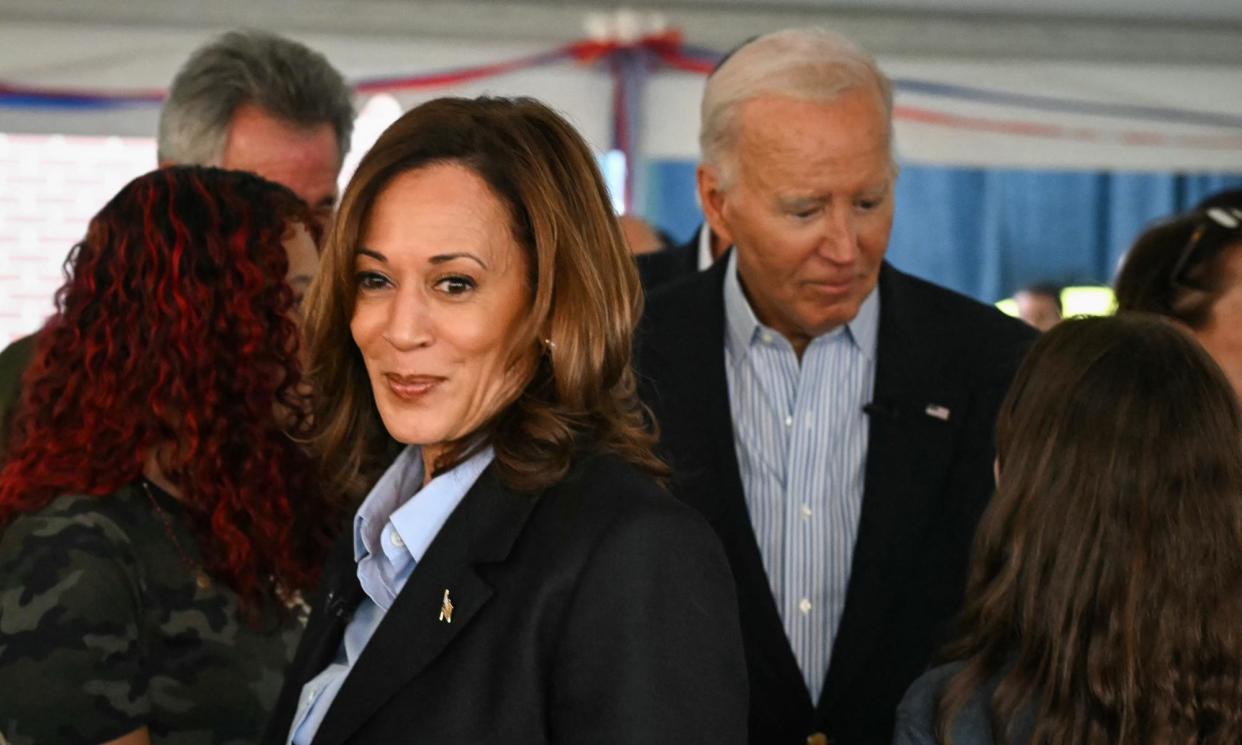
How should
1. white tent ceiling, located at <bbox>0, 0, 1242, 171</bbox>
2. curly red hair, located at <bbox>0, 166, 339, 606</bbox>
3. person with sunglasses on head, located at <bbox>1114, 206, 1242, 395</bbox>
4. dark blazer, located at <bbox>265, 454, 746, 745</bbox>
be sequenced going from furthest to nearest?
1. white tent ceiling, located at <bbox>0, 0, 1242, 171</bbox>
2. person with sunglasses on head, located at <bbox>1114, 206, 1242, 395</bbox>
3. curly red hair, located at <bbox>0, 166, 339, 606</bbox>
4. dark blazer, located at <bbox>265, 454, 746, 745</bbox>

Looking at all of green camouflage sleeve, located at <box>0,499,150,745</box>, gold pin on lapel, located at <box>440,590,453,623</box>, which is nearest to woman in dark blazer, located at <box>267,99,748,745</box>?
gold pin on lapel, located at <box>440,590,453,623</box>

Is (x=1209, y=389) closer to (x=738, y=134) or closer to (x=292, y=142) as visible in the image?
(x=738, y=134)

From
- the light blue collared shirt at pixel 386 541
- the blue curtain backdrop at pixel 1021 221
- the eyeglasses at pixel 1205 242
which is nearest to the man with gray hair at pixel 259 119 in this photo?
the light blue collared shirt at pixel 386 541

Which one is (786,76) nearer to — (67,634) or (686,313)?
(686,313)

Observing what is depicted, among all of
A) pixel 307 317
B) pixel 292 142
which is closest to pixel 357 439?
pixel 307 317

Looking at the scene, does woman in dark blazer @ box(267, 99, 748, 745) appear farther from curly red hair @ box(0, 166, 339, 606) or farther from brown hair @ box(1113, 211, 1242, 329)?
brown hair @ box(1113, 211, 1242, 329)

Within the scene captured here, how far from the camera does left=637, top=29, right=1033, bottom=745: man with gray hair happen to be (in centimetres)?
238

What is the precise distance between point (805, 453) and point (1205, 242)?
92 cm

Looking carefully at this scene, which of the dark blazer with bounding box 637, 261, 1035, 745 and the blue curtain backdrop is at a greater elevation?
the dark blazer with bounding box 637, 261, 1035, 745

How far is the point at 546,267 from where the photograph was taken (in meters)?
1.54

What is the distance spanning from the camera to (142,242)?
1977 mm

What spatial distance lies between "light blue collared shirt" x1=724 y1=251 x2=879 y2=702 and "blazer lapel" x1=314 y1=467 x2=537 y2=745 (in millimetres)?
992

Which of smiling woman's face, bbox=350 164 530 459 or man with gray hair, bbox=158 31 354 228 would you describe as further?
Answer: man with gray hair, bbox=158 31 354 228

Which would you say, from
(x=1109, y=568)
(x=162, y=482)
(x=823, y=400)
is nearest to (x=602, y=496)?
(x=1109, y=568)
